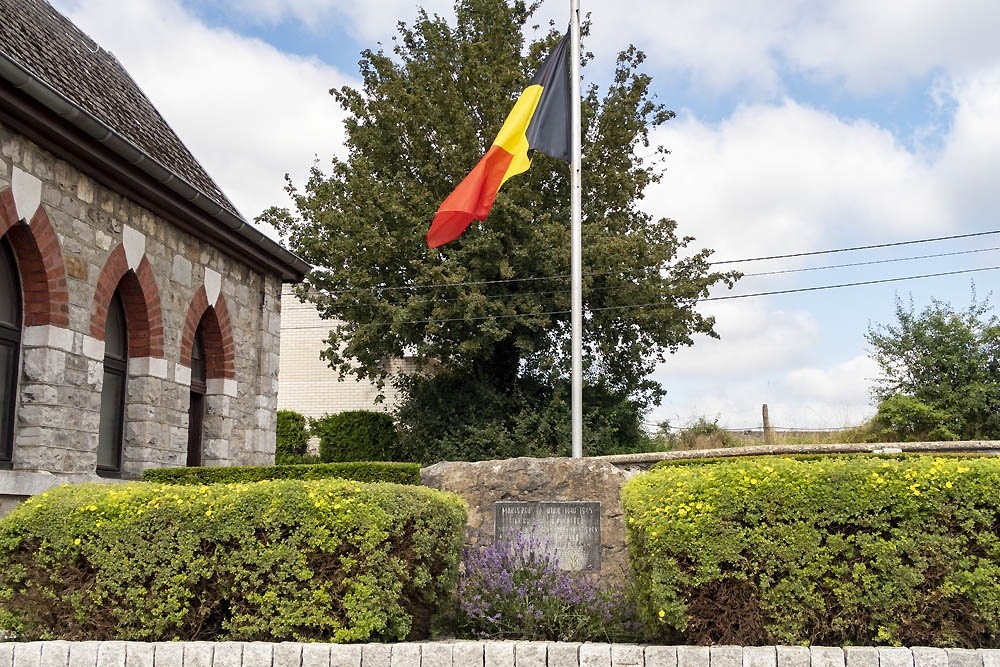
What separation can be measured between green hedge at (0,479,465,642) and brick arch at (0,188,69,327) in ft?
12.2

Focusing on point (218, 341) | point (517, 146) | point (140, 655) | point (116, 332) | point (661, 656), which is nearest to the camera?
point (661, 656)

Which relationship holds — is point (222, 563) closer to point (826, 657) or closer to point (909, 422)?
point (826, 657)

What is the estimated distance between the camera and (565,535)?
9.60 m

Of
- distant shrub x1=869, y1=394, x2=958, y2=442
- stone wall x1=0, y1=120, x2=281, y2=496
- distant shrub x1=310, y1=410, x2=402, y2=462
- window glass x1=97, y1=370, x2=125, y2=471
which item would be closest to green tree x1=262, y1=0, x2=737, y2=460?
distant shrub x1=310, y1=410, x2=402, y2=462

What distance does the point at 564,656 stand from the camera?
20.5 feet

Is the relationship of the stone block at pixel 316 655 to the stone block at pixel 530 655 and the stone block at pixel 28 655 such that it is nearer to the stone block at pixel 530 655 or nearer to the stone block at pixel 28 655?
the stone block at pixel 530 655

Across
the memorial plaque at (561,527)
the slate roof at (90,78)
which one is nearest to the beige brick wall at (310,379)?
the slate roof at (90,78)

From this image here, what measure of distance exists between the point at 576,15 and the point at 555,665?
10.1 metres

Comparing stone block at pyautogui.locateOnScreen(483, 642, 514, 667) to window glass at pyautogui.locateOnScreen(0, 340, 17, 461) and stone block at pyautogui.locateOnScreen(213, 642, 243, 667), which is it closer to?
stone block at pyautogui.locateOnScreen(213, 642, 243, 667)

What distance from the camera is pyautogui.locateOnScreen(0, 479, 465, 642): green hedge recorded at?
645 cm

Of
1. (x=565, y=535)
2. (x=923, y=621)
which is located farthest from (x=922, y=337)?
(x=923, y=621)

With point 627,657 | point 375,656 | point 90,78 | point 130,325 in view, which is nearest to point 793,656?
point 627,657

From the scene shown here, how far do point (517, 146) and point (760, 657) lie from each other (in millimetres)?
8190

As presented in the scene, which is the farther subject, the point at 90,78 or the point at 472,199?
the point at 90,78
